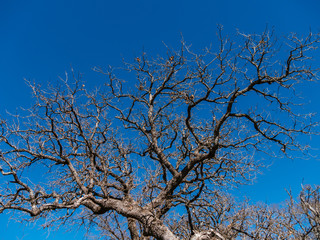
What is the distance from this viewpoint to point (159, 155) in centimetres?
744

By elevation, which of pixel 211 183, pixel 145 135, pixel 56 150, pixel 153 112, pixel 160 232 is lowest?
pixel 160 232

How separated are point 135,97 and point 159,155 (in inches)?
84.3

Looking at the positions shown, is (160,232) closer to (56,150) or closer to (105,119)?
(56,150)

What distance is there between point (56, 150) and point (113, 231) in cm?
489

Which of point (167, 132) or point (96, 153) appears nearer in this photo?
point (96, 153)

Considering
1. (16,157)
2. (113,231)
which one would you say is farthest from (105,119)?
(113,231)

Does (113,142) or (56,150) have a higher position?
(113,142)

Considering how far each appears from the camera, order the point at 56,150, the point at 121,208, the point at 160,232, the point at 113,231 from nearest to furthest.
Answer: the point at 160,232 < the point at 121,208 < the point at 56,150 < the point at 113,231

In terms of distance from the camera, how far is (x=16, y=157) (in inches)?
264

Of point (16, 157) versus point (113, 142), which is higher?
point (113, 142)

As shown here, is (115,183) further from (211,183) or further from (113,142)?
(211,183)

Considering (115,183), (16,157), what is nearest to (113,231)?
(115,183)

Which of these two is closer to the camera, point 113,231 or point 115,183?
point 115,183

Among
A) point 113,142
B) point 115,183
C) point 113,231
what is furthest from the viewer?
point 113,231
